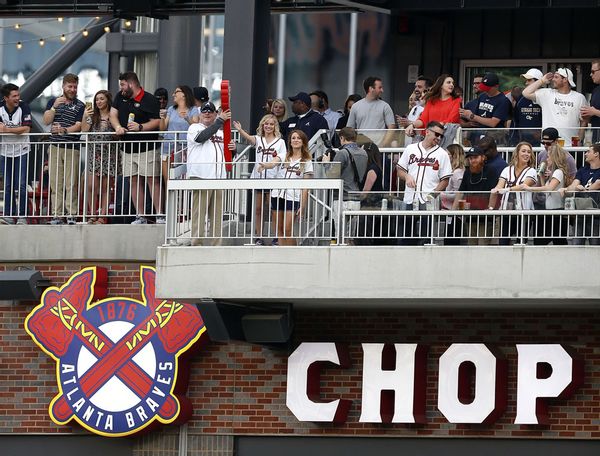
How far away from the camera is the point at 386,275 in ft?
64.5

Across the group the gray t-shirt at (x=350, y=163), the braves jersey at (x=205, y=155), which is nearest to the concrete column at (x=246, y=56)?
the braves jersey at (x=205, y=155)

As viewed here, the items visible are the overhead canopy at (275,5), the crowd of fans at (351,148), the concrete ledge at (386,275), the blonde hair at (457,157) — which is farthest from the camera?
the overhead canopy at (275,5)

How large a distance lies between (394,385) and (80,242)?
444cm

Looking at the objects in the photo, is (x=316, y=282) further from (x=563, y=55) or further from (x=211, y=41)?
(x=211, y=41)

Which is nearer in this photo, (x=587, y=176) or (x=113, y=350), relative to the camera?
(x=587, y=176)

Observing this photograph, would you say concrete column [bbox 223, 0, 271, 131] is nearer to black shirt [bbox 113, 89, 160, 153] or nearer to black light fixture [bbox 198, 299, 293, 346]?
black shirt [bbox 113, 89, 160, 153]

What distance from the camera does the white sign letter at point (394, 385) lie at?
A: 69.4 feet

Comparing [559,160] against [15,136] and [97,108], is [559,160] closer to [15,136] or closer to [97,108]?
[97,108]

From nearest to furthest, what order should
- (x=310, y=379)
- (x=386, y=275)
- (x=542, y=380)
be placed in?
(x=386, y=275)
(x=542, y=380)
(x=310, y=379)

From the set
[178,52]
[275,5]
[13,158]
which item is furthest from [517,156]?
[178,52]

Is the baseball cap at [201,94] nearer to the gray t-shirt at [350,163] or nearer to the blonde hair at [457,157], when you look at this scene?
the gray t-shirt at [350,163]

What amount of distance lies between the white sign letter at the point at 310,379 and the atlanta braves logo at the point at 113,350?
1303 millimetres

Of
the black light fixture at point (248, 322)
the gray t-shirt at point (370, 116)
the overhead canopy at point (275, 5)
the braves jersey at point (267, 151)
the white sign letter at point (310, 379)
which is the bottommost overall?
the white sign letter at point (310, 379)

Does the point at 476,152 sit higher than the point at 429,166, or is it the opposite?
the point at 476,152
